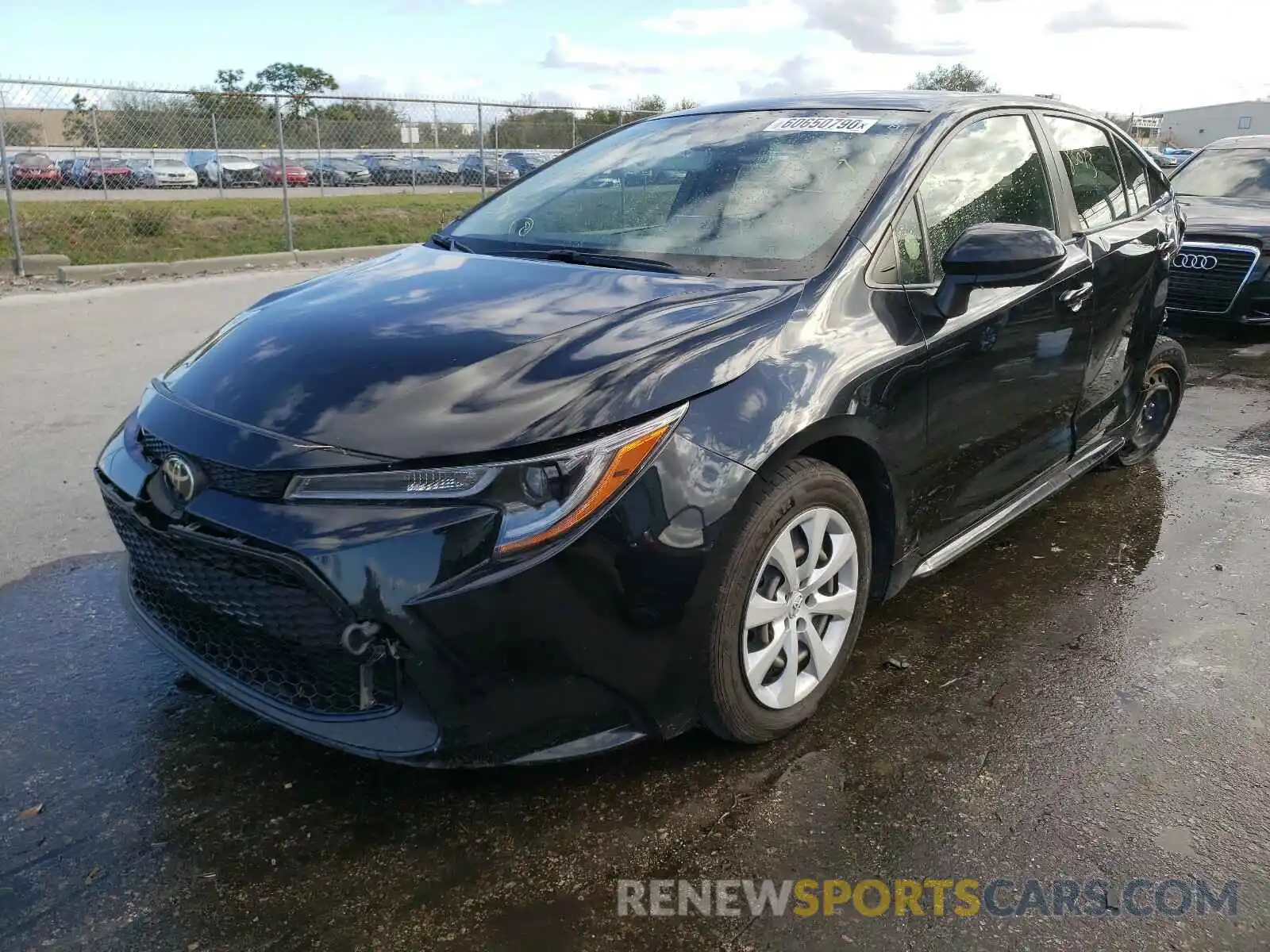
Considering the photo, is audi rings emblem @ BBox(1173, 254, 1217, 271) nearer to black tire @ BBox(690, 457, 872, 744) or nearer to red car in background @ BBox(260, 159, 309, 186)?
black tire @ BBox(690, 457, 872, 744)

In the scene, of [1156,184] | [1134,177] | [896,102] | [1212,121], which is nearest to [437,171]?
[1156,184]

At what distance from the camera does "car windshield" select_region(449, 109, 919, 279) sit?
9.86 ft

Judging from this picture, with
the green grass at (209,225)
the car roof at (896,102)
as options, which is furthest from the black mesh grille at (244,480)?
the green grass at (209,225)

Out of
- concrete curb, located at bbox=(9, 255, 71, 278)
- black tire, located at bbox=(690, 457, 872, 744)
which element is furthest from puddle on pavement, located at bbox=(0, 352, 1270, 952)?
concrete curb, located at bbox=(9, 255, 71, 278)

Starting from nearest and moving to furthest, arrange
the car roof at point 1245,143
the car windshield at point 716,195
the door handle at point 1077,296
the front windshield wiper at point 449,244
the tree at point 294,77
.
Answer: the car windshield at point 716,195, the front windshield wiper at point 449,244, the door handle at point 1077,296, the car roof at point 1245,143, the tree at point 294,77

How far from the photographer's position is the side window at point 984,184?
3.17 meters

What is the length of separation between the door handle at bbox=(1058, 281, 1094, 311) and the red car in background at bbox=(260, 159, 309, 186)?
14022mm

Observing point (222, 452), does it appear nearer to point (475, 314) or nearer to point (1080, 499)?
point (475, 314)

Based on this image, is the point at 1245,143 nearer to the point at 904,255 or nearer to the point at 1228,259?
the point at 1228,259

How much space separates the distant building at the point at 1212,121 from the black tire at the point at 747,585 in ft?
296

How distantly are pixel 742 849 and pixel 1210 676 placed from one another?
1.76 metres

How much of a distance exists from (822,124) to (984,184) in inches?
23.4

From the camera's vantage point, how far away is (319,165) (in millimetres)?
16906

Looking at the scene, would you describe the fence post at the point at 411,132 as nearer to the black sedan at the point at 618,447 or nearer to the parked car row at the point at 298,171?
the parked car row at the point at 298,171
